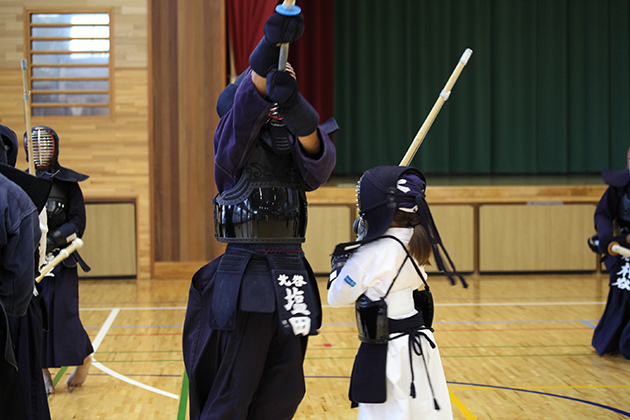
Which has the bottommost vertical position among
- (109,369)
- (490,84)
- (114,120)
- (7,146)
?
(109,369)

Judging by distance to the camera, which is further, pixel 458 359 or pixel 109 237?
pixel 109 237

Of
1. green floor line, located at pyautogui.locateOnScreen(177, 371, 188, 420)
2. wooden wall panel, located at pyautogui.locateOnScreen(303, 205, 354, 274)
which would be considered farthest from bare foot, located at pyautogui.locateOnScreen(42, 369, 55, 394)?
wooden wall panel, located at pyautogui.locateOnScreen(303, 205, 354, 274)

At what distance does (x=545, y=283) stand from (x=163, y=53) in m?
5.15

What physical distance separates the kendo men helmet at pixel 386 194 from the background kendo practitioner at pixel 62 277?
2018 millimetres

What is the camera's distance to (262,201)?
2014mm

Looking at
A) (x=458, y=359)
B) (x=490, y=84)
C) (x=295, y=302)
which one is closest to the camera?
(x=295, y=302)

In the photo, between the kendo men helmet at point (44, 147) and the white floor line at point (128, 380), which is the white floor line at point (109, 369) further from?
the kendo men helmet at point (44, 147)

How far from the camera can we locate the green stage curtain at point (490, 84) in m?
11.1

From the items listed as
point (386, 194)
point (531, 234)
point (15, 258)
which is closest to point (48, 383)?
point (15, 258)

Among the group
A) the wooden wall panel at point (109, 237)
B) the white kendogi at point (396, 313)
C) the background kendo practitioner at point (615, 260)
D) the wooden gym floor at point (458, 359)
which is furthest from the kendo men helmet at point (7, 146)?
the wooden wall panel at point (109, 237)

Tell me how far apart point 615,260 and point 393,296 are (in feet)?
9.16

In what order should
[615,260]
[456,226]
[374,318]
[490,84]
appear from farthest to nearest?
[490,84], [456,226], [615,260], [374,318]

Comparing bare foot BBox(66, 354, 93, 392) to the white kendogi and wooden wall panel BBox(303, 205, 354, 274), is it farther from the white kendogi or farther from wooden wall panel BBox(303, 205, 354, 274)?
wooden wall panel BBox(303, 205, 354, 274)

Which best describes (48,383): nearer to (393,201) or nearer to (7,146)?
(7,146)
